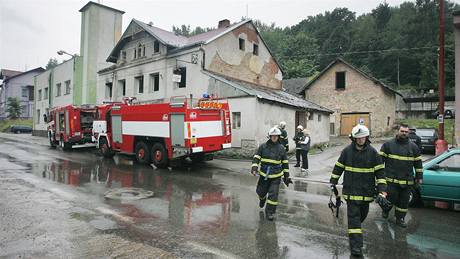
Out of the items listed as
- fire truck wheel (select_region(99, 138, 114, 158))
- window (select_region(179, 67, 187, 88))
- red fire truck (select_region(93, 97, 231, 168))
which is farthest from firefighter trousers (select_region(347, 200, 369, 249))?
window (select_region(179, 67, 187, 88))

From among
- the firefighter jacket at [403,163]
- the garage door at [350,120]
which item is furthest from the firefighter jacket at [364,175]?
the garage door at [350,120]

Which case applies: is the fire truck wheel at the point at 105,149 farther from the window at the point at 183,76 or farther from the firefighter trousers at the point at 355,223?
the firefighter trousers at the point at 355,223

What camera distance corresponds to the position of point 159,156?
1252cm

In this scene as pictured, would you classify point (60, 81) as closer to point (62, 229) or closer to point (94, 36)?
point (94, 36)

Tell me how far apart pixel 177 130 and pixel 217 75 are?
8.01 metres

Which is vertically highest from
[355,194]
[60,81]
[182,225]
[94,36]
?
[94,36]

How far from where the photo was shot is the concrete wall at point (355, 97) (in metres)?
26.5

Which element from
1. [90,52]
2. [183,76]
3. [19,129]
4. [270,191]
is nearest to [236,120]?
[183,76]

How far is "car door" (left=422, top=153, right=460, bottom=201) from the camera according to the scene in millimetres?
6641

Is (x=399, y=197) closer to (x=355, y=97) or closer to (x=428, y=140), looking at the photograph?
(x=428, y=140)

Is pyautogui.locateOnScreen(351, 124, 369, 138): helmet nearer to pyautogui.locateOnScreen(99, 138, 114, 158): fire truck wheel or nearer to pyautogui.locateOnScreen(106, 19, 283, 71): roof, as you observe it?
pyautogui.locateOnScreen(99, 138, 114, 158): fire truck wheel

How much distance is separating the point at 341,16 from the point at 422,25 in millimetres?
19674

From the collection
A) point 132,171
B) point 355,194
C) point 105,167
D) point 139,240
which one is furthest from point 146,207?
point 105,167

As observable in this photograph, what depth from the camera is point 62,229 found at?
17.1ft
